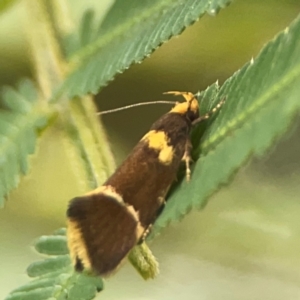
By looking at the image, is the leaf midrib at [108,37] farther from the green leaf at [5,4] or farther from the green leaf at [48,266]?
the green leaf at [48,266]

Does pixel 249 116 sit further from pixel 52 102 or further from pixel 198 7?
pixel 52 102

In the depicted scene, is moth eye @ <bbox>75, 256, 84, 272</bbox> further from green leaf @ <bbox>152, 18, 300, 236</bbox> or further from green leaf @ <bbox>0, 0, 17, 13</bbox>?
green leaf @ <bbox>0, 0, 17, 13</bbox>

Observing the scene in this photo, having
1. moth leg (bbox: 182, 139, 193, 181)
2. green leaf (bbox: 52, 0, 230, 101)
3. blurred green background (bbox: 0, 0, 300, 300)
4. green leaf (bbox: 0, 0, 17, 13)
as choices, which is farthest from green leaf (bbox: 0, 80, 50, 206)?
blurred green background (bbox: 0, 0, 300, 300)

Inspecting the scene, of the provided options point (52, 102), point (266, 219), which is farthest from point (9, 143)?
point (266, 219)

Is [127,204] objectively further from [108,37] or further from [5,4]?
[5,4]

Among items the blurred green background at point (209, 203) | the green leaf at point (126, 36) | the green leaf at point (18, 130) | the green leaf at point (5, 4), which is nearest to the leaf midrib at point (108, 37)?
the green leaf at point (126, 36)

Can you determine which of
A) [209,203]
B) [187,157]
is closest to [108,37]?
[187,157]
